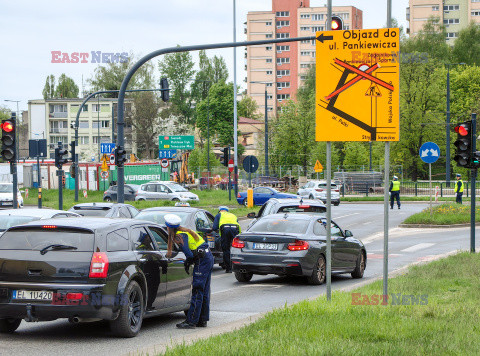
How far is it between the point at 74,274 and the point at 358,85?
175 inches

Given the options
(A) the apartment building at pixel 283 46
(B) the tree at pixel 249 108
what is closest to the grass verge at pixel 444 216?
(B) the tree at pixel 249 108

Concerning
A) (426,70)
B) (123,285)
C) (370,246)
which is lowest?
(370,246)

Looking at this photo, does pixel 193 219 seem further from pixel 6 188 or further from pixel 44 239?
pixel 6 188

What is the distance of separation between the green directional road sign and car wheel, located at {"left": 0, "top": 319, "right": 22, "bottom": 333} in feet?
254

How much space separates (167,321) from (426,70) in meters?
74.8

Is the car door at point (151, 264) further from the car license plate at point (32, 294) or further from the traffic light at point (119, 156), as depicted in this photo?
the traffic light at point (119, 156)

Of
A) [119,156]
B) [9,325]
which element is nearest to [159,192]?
[119,156]

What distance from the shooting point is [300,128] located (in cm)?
8456

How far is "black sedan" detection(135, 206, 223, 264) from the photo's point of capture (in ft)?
63.9

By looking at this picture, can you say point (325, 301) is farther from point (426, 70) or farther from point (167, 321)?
point (426, 70)

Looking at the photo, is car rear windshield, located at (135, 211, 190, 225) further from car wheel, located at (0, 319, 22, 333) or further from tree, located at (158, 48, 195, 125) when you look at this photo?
tree, located at (158, 48, 195, 125)

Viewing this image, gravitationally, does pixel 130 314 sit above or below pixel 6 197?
above

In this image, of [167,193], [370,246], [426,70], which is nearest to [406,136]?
[426,70]

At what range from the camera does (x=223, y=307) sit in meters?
13.8
